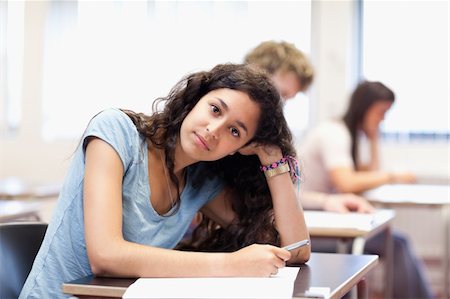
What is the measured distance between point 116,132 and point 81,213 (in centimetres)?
18

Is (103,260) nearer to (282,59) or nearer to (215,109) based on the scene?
(215,109)

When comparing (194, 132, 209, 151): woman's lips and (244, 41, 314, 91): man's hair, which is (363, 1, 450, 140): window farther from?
(194, 132, 209, 151): woman's lips

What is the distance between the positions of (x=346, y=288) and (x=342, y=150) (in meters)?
2.08

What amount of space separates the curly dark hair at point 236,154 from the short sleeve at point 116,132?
0.05 m

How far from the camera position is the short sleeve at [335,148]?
135 inches

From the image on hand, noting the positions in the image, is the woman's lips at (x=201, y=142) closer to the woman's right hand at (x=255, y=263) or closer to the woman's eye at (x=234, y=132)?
the woman's eye at (x=234, y=132)

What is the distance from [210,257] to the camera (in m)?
1.39

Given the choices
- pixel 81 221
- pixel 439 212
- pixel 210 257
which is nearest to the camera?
pixel 210 257

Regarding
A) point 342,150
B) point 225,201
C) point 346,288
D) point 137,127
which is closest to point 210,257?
point 346,288

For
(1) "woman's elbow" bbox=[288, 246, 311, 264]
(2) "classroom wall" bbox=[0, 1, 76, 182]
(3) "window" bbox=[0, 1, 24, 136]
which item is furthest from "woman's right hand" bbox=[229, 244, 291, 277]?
(3) "window" bbox=[0, 1, 24, 136]

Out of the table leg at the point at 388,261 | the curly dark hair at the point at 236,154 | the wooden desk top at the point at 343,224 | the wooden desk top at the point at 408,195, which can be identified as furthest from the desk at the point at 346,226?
the wooden desk top at the point at 408,195

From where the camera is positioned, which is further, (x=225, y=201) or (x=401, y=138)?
(x=401, y=138)

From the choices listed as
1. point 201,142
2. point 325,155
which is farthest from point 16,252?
point 325,155

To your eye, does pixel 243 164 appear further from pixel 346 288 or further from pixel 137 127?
pixel 346 288
